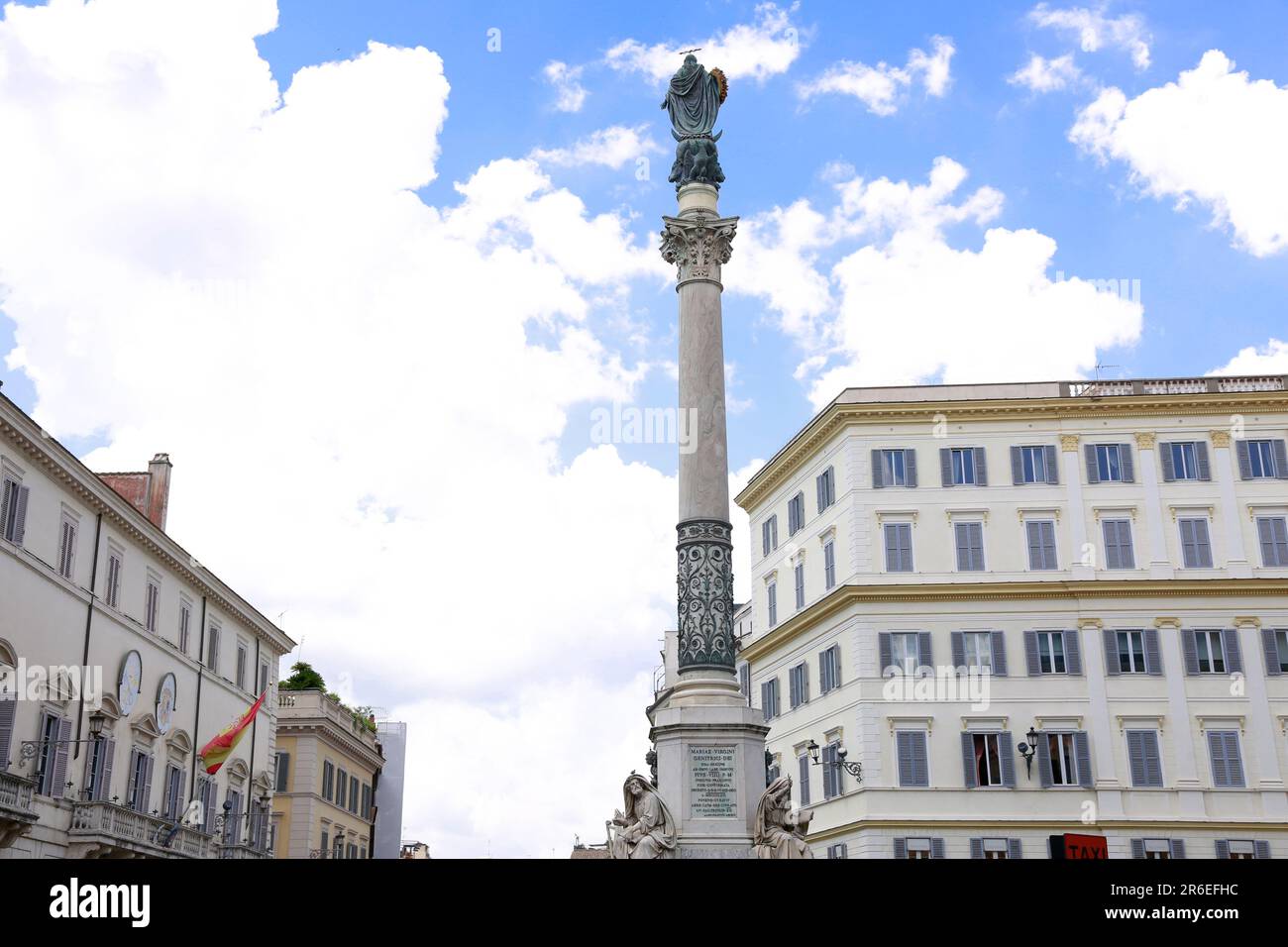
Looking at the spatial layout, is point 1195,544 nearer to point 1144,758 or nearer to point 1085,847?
point 1144,758

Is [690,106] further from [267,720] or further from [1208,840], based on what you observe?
[267,720]

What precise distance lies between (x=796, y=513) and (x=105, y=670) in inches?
1177

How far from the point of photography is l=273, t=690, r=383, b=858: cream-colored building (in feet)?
207

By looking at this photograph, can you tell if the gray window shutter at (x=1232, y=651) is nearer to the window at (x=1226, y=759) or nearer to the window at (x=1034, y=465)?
the window at (x=1226, y=759)

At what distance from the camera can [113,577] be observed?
41719 mm

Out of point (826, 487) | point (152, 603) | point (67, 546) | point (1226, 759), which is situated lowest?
point (1226, 759)

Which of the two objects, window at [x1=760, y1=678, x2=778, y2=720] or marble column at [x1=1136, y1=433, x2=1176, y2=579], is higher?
marble column at [x1=1136, y1=433, x2=1176, y2=579]

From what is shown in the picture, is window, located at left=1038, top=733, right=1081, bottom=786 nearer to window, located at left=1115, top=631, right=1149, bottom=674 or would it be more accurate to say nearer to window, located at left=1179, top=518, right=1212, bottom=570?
window, located at left=1115, top=631, right=1149, bottom=674

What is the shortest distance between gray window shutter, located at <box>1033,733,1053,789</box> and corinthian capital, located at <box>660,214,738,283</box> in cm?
2858

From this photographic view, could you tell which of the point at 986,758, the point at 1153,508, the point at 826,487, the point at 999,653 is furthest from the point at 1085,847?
the point at 826,487

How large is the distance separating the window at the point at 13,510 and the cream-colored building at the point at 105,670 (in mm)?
43

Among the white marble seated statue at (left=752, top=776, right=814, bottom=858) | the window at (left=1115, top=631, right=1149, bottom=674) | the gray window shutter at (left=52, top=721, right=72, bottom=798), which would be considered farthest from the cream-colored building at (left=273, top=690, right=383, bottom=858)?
the white marble seated statue at (left=752, top=776, right=814, bottom=858)

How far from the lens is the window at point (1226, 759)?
4737 cm
